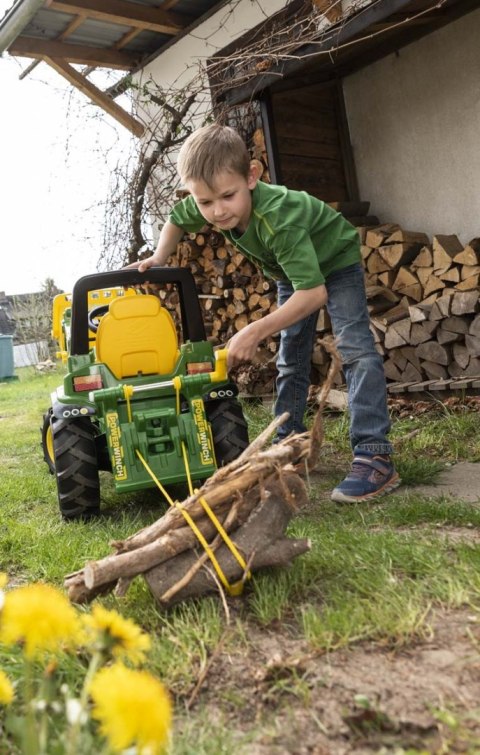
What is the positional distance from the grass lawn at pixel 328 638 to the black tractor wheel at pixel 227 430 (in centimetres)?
54

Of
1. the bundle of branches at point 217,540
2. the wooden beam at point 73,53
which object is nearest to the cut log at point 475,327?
the bundle of branches at point 217,540

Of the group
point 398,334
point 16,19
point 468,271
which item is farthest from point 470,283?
point 16,19

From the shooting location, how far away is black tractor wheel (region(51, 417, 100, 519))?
289 cm

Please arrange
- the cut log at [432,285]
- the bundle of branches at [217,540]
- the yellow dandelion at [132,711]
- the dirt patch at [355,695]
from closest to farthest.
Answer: the yellow dandelion at [132,711], the dirt patch at [355,695], the bundle of branches at [217,540], the cut log at [432,285]

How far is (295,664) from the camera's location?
1358 mm

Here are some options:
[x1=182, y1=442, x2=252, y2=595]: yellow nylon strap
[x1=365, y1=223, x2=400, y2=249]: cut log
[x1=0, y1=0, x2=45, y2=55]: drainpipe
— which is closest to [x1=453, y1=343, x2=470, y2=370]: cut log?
[x1=365, y1=223, x2=400, y2=249]: cut log

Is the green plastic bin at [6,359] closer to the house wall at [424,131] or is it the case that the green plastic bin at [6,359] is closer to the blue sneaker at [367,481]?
the house wall at [424,131]

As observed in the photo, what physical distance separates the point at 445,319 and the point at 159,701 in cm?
406

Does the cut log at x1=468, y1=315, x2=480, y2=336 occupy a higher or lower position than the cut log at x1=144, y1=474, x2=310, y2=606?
higher

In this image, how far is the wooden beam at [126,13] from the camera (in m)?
5.25

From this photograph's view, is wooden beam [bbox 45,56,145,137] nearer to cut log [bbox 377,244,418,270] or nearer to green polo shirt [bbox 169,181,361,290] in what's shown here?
cut log [bbox 377,244,418,270]

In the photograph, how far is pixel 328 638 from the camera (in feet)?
4.70

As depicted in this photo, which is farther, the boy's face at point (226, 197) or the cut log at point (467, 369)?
the cut log at point (467, 369)

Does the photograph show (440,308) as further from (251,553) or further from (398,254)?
(251,553)
